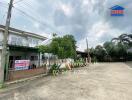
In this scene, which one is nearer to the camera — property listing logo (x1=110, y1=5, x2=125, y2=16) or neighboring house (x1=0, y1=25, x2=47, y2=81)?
property listing logo (x1=110, y1=5, x2=125, y2=16)

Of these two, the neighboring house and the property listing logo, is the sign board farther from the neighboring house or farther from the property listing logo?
the property listing logo

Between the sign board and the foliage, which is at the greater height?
the foliage

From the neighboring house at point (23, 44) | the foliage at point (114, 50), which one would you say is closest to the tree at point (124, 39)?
the foliage at point (114, 50)

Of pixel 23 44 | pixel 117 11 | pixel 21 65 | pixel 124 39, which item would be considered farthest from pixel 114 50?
pixel 21 65

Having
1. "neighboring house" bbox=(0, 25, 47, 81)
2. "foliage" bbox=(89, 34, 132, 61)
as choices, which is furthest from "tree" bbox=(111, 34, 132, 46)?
"neighboring house" bbox=(0, 25, 47, 81)

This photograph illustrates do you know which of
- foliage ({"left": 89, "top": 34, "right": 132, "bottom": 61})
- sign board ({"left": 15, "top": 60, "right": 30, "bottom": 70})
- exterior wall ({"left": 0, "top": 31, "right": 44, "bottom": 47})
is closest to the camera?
sign board ({"left": 15, "top": 60, "right": 30, "bottom": 70})

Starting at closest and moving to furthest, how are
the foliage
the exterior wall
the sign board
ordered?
the sign board
the exterior wall
the foliage

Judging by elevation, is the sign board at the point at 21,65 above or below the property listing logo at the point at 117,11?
below

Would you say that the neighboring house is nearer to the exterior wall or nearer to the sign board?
the exterior wall

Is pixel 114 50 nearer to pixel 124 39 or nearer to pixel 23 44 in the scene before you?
pixel 124 39

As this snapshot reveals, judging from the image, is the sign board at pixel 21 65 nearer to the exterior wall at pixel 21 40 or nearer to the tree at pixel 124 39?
the exterior wall at pixel 21 40

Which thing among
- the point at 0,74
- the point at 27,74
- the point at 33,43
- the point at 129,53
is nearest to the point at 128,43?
the point at 129,53

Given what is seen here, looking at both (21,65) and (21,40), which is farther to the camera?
(21,40)

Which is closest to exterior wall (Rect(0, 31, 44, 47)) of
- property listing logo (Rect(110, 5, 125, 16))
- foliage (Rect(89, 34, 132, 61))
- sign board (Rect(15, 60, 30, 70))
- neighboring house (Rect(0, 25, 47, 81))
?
neighboring house (Rect(0, 25, 47, 81))
